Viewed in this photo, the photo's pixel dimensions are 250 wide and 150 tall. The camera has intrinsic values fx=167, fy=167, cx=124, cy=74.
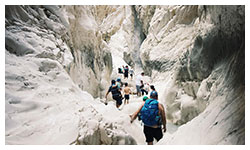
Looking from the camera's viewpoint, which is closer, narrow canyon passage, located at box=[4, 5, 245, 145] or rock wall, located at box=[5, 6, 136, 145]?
narrow canyon passage, located at box=[4, 5, 245, 145]

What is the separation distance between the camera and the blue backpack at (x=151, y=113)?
252 cm

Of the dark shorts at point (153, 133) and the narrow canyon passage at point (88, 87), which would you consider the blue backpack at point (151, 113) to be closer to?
the dark shorts at point (153, 133)

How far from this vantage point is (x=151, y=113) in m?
2.52

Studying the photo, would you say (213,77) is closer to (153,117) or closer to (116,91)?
(153,117)

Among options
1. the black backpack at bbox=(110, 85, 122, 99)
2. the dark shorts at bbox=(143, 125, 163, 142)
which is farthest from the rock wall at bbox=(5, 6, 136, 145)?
the black backpack at bbox=(110, 85, 122, 99)

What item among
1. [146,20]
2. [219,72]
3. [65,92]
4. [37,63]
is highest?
[146,20]

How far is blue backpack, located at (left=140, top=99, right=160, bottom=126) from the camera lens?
99.0 inches

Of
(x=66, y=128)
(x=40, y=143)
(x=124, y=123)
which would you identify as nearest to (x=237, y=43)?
(x=124, y=123)

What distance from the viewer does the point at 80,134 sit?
2455 millimetres

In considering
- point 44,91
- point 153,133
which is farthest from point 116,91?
point 153,133

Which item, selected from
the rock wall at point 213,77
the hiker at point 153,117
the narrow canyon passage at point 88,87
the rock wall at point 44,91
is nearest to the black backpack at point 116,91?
the narrow canyon passage at point 88,87

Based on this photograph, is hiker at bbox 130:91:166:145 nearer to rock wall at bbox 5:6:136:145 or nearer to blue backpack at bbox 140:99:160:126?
blue backpack at bbox 140:99:160:126

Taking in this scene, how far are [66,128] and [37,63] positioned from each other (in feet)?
5.56
